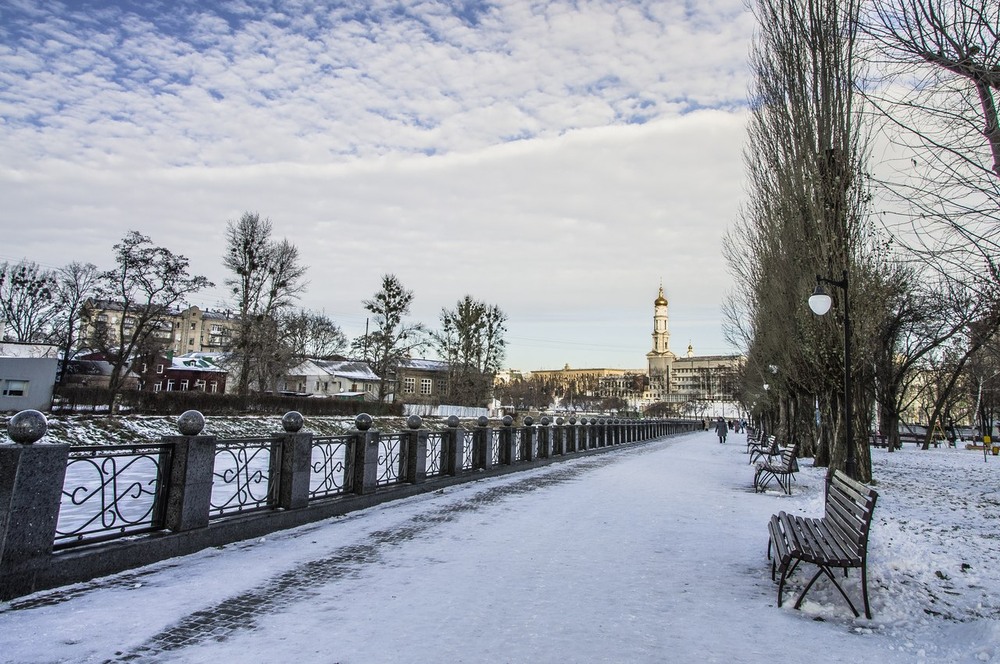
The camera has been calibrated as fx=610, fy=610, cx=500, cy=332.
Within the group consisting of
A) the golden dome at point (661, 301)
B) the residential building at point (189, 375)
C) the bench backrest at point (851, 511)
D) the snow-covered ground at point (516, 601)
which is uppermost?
the golden dome at point (661, 301)

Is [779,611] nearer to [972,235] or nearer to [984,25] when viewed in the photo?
[972,235]

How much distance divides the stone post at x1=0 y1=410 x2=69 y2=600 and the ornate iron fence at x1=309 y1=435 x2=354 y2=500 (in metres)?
3.45

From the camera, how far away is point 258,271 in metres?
32.8

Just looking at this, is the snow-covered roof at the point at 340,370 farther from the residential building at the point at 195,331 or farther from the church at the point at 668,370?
the church at the point at 668,370

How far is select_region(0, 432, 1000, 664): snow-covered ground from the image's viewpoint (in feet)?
12.2

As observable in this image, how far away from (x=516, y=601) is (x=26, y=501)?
3.68 m

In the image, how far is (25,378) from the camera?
98.3 feet

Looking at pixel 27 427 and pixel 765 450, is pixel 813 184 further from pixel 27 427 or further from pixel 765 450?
pixel 27 427

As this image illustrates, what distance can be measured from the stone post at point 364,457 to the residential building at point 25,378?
26.8 m

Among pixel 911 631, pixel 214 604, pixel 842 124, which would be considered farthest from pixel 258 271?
pixel 911 631

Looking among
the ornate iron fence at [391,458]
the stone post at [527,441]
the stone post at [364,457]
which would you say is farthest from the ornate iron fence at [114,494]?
the stone post at [527,441]

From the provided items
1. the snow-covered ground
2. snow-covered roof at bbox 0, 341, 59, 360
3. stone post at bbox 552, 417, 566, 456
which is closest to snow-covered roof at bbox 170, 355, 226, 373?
snow-covered roof at bbox 0, 341, 59, 360

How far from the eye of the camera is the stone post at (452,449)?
38.2 feet

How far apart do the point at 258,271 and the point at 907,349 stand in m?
33.9
